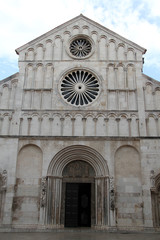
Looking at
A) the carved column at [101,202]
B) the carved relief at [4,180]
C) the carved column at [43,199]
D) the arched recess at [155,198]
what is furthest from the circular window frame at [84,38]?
the arched recess at [155,198]

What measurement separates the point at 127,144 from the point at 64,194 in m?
5.03

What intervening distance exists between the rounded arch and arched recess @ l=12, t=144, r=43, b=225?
0.95m

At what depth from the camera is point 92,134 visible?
1628cm

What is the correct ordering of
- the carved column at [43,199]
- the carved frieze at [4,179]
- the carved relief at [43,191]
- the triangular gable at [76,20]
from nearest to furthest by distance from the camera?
the carved column at [43,199]
the carved relief at [43,191]
the carved frieze at [4,179]
the triangular gable at [76,20]

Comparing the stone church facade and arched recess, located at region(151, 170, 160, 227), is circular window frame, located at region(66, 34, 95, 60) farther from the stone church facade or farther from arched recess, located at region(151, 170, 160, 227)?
arched recess, located at region(151, 170, 160, 227)

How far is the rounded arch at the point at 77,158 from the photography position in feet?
51.6

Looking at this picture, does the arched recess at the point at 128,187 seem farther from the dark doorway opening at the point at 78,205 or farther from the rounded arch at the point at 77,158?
the dark doorway opening at the point at 78,205

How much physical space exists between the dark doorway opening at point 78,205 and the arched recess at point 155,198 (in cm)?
386

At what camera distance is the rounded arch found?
15.7 metres

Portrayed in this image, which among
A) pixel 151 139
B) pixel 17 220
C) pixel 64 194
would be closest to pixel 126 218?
pixel 64 194

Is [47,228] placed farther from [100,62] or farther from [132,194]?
[100,62]

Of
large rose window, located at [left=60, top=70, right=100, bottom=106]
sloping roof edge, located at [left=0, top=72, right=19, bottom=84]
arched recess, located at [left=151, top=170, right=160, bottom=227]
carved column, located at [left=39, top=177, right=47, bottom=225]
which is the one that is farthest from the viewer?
sloping roof edge, located at [left=0, top=72, right=19, bottom=84]

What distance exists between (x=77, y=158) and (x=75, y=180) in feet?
4.52

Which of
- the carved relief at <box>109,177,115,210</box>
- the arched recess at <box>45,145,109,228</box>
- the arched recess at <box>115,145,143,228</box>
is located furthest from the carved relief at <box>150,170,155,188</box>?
the arched recess at <box>45,145,109,228</box>
